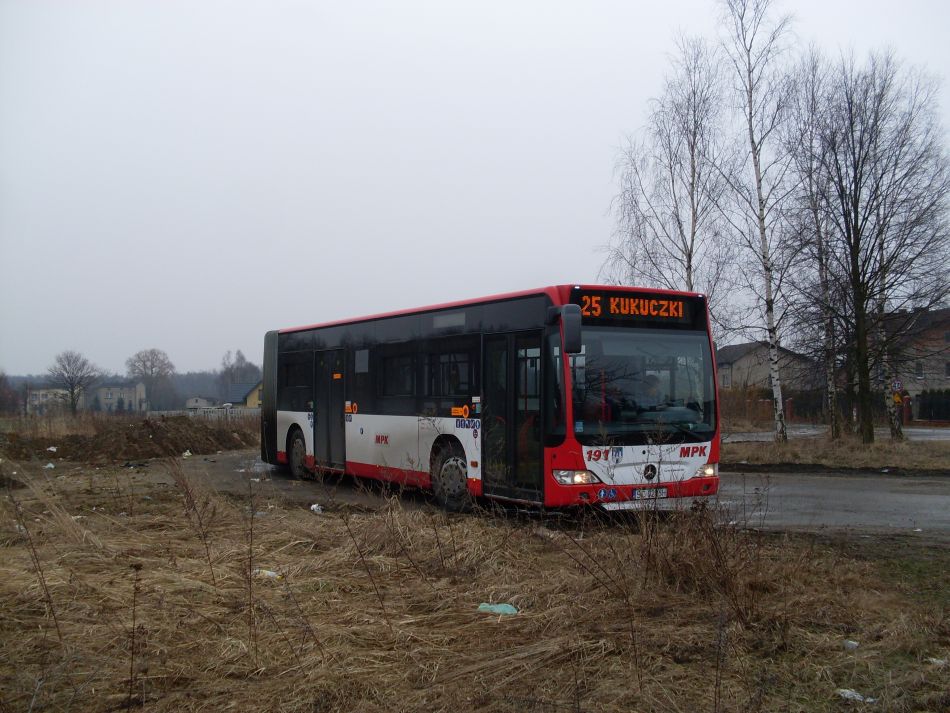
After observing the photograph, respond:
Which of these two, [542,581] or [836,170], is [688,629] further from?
[836,170]

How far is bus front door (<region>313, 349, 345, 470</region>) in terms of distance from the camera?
14508mm

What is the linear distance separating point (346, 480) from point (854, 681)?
12.8 m

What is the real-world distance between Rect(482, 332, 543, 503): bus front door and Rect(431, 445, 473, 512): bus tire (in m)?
0.50

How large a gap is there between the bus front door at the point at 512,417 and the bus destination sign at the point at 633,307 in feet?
2.27

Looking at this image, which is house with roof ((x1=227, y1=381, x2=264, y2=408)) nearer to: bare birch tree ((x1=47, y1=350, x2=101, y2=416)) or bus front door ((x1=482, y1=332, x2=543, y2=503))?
bare birch tree ((x1=47, y1=350, x2=101, y2=416))

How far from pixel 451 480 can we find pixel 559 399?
2.56m

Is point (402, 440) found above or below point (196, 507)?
above

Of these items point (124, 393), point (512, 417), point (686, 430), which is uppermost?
point (124, 393)

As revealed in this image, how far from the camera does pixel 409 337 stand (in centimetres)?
1249

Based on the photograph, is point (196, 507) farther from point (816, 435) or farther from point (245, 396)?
point (245, 396)

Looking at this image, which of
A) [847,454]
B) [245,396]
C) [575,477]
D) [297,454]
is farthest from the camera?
[245,396]

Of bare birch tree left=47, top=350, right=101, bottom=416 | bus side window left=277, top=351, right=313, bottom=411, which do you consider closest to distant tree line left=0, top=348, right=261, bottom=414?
bare birch tree left=47, top=350, right=101, bottom=416

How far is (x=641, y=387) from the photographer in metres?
9.48

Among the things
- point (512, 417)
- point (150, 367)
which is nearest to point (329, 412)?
point (512, 417)
